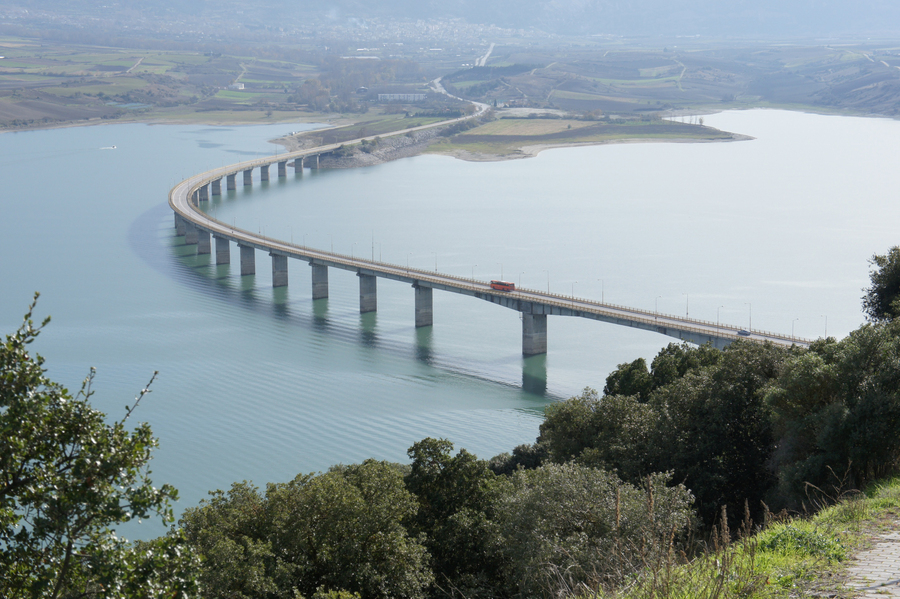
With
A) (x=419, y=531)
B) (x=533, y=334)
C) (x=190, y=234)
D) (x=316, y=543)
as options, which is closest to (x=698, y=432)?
(x=419, y=531)

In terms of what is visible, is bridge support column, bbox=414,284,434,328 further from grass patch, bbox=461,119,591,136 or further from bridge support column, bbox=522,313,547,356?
grass patch, bbox=461,119,591,136

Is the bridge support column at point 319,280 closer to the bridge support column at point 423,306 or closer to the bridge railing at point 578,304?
the bridge railing at point 578,304

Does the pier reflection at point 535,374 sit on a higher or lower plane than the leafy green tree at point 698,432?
lower

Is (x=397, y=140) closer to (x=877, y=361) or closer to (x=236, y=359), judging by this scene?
(x=236, y=359)

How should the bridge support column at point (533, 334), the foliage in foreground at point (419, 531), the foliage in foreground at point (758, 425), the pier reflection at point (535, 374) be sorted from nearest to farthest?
the foliage in foreground at point (419, 531), the foliage in foreground at point (758, 425), the pier reflection at point (535, 374), the bridge support column at point (533, 334)

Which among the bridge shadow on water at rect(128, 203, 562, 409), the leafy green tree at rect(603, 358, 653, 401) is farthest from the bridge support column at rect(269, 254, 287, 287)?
the leafy green tree at rect(603, 358, 653, 401)

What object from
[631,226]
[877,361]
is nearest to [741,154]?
[631,226]

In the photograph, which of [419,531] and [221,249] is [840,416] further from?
[221,249]

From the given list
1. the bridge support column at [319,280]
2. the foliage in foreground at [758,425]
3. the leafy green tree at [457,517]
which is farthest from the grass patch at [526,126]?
the leafy green tree at [457,517]
